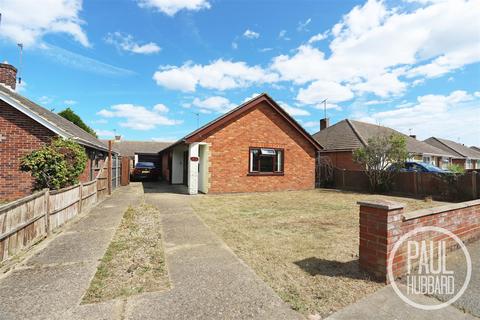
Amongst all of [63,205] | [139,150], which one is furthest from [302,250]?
[139,150]

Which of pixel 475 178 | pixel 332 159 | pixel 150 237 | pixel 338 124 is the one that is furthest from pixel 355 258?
pixel 338 124

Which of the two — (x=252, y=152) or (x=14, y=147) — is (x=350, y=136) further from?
(x=14, y=147)

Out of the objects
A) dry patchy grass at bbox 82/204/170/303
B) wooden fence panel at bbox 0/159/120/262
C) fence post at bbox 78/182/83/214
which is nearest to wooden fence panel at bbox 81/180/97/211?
wooden fence panel at bbox 0/159/120/262

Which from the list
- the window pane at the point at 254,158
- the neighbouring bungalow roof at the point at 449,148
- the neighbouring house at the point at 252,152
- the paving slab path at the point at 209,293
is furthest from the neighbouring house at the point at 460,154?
the paving slab path at the point at 209,293

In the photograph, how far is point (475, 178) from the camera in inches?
491

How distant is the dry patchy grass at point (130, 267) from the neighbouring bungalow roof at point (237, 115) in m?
7.42

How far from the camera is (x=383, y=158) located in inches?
605

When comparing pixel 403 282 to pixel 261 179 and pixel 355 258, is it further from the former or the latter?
pixel 261 179

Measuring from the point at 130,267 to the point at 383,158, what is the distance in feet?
50.0

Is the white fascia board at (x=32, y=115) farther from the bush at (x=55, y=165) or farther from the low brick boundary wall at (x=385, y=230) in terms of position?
the low brick boundary wall at (x=385, y=230)

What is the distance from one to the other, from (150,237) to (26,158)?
433 cm

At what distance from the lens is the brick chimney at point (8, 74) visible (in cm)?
1205

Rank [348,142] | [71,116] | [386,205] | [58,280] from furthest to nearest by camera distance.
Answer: [71,116], [348,142], [58,280], [386,205]

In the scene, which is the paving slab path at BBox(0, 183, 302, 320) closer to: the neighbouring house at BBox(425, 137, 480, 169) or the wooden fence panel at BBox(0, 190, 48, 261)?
the wooden fence panel at BBox(0, 190, 48, 261)
